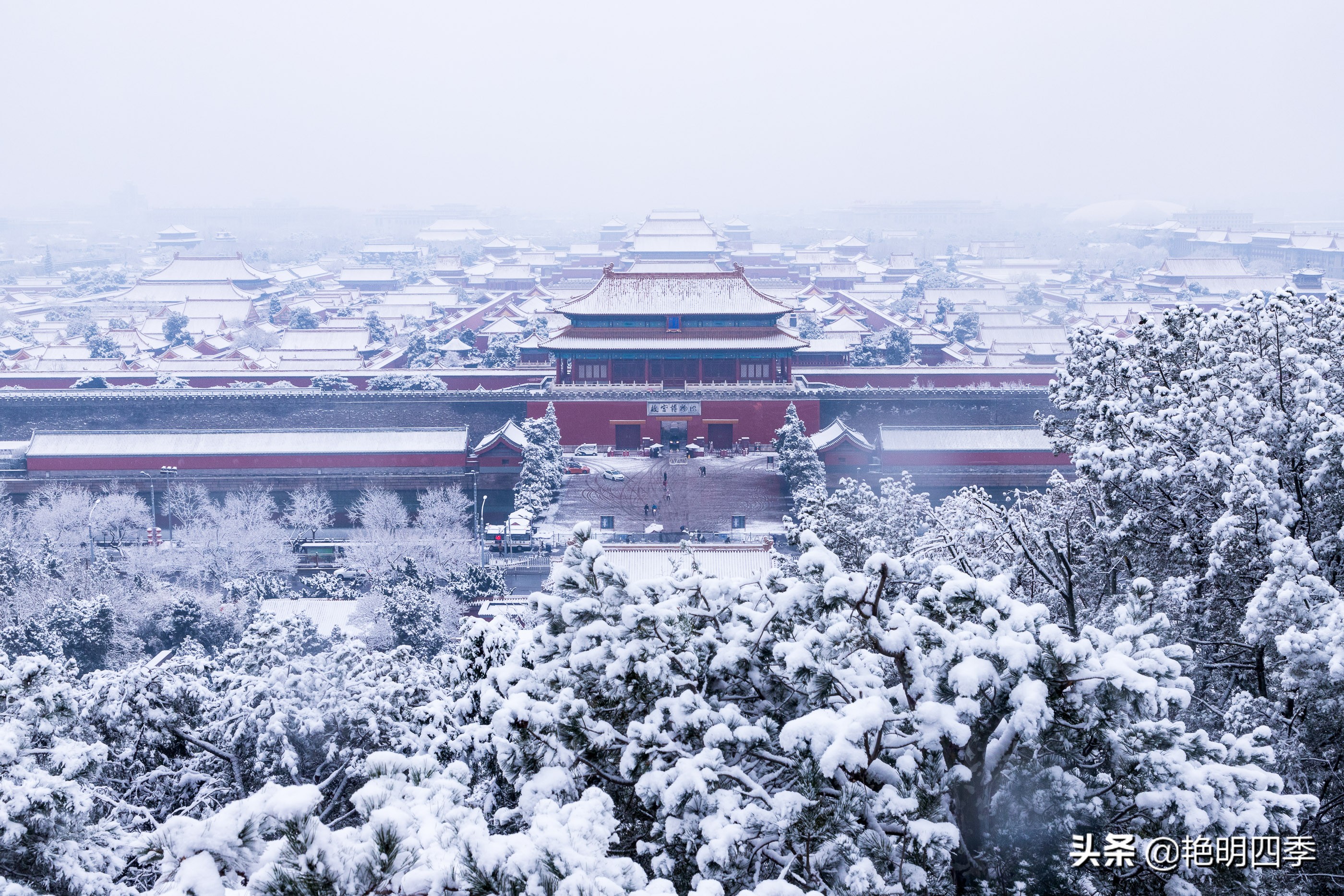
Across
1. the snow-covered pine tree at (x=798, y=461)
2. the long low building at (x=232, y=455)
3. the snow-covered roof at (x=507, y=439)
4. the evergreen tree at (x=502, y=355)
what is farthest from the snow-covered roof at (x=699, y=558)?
the evergreen tree at (x=502, y=355)

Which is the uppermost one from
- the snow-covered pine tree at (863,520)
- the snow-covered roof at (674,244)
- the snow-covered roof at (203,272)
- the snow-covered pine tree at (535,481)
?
the snow-covered roof at (674,244)

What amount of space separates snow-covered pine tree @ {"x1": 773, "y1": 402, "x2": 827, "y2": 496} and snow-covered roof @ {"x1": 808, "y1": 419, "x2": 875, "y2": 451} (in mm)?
354

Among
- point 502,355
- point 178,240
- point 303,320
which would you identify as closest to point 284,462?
point 502,355

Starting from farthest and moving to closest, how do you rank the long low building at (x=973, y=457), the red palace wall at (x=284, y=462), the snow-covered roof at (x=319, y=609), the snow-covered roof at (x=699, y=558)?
the red palace wall at (x=284, y=462)
the long low building at (x=973, y=457)
the snow-covered roof at (x=319, y=609)
the snow-covered roof at (x=699, y=558)

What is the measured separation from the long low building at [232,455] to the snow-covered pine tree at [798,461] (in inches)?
246

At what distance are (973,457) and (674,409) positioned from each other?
6807mm

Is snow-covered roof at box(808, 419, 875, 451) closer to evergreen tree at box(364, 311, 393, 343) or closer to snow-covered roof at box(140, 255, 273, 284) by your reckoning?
evergreen tree at box(364, 311, 393, 343)

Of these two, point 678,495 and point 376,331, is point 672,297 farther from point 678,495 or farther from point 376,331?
point 376,331

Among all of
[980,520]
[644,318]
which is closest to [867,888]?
[980,520]

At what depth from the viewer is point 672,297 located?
2517 cm

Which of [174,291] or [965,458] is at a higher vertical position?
[174,291]

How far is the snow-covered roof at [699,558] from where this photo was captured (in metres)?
13.4

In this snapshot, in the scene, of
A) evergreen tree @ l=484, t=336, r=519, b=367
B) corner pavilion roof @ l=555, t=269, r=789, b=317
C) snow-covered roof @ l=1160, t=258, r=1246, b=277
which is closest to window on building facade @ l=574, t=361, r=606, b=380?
corner pavilion roof @ l=555, t=269, r=789, b=317

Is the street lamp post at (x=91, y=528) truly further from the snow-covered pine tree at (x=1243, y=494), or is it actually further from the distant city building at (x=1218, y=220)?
the distant city building at (x=1218, y=220)
